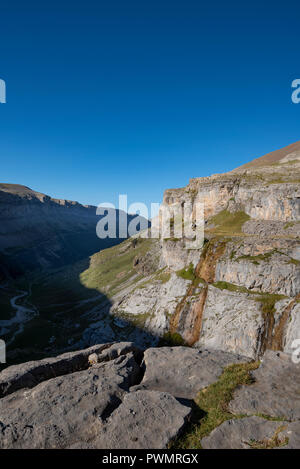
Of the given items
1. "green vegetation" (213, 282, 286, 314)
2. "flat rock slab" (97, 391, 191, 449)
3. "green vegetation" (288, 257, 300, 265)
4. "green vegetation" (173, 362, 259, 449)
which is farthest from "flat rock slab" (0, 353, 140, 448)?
"green vegetation" (288, 257, 300, 265)

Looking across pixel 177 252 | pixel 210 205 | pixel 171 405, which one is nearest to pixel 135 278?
pixel 177 252

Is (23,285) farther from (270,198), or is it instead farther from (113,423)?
(113,423)

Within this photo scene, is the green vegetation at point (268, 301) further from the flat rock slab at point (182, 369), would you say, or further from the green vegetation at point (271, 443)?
the green vegetation at point (271, 443)

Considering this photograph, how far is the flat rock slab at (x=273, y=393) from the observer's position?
10.6 meters

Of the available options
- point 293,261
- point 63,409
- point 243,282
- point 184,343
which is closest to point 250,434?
point 63,409

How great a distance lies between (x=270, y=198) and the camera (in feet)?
199

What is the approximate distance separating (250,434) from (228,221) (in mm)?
67141

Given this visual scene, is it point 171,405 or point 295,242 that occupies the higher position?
point 295,242

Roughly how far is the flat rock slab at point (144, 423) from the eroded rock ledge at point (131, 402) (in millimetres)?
33

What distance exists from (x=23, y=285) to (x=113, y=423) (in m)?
148

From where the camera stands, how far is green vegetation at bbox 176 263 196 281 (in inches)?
2190

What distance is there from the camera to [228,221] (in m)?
71.8

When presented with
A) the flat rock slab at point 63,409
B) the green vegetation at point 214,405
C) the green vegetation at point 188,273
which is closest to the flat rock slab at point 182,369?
the green vegetation at point 214,405

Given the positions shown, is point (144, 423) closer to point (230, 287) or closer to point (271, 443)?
point (271, 443)
